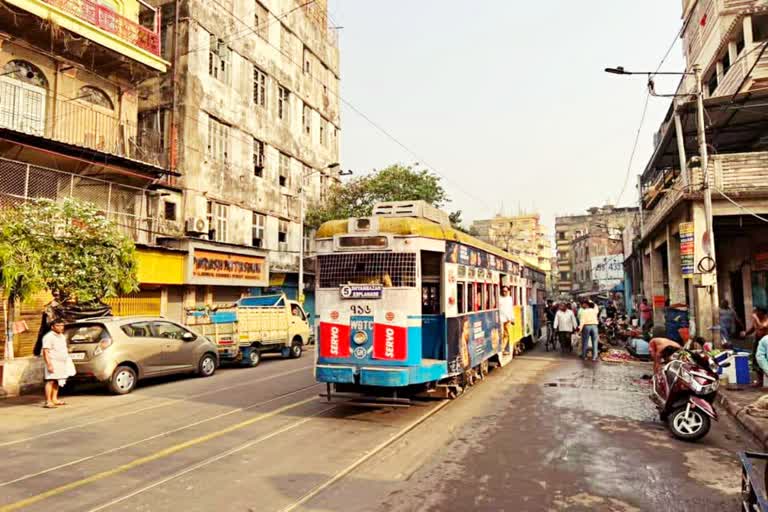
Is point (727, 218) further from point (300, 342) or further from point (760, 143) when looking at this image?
point (300, 342)

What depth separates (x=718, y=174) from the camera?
1555 cm

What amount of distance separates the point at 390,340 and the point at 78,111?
51.5 ft

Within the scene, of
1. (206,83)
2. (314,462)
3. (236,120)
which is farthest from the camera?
(236,120)

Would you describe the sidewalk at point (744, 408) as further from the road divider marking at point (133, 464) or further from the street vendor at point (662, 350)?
the road divider marking at point (133, 464)

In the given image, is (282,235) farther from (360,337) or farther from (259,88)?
(360,337)

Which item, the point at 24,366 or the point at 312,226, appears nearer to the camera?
the point at 24,366

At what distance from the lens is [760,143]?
758 inches

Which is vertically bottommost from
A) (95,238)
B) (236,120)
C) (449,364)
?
(449,364)

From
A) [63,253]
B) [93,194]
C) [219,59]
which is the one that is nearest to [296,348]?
[63,253]

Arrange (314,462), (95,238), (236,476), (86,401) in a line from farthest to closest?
(95,238), (86,401), (314,462), (236,476)

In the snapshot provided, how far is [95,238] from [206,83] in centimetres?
1272

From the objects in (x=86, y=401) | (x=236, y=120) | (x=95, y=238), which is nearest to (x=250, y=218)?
(x=236, y=120)

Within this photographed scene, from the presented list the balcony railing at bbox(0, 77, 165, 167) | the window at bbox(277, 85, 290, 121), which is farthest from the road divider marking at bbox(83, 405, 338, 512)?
the window at bbox(277, 85, 290, 121)

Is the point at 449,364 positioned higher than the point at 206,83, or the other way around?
the point at 206,83
